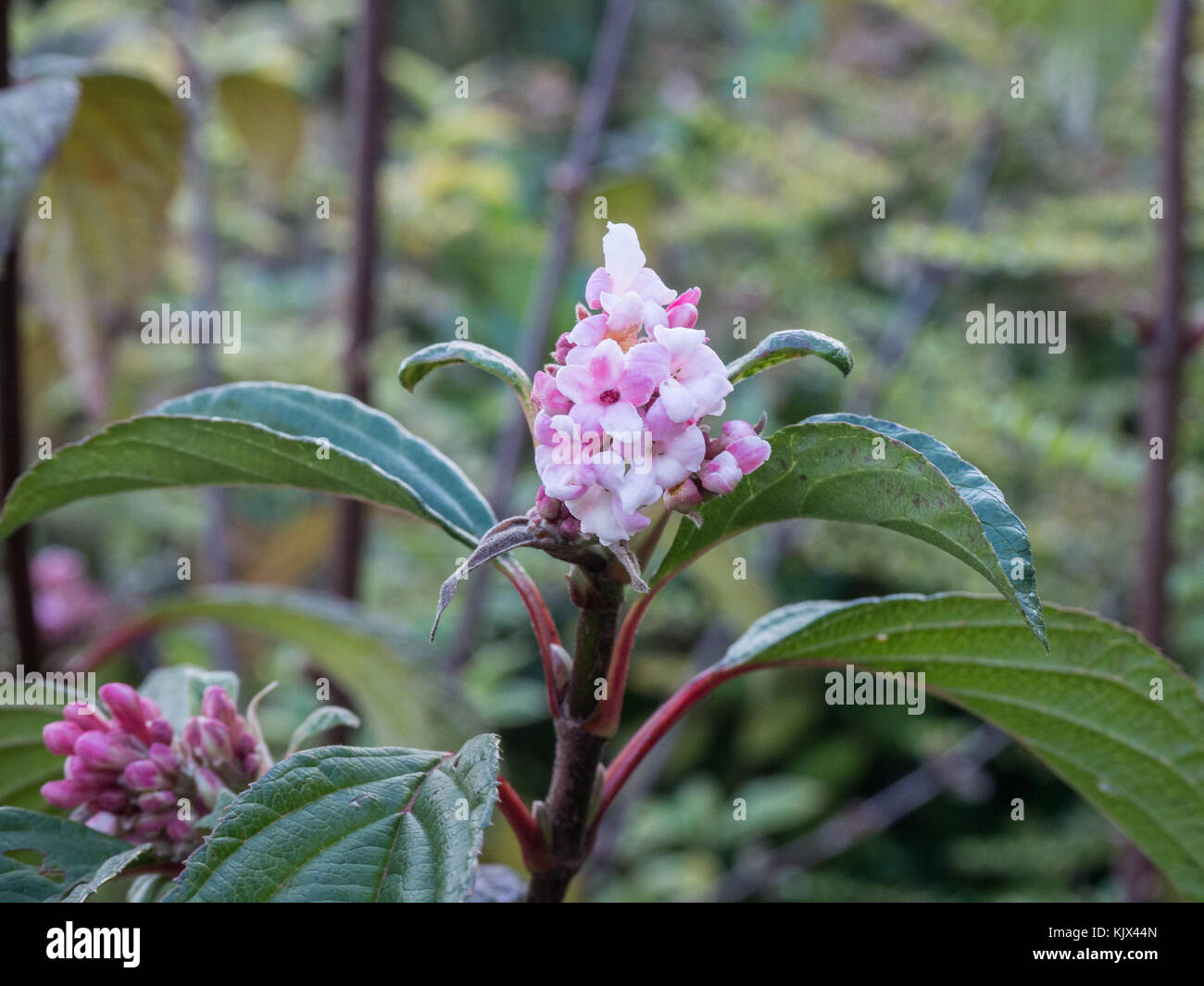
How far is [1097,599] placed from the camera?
985mm

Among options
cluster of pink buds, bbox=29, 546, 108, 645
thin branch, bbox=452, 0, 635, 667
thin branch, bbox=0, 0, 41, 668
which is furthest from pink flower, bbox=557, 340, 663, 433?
cluster of pink buds, bbox=29, 546, 108, 645

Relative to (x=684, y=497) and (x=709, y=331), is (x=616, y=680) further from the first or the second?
(x=709, y=331)

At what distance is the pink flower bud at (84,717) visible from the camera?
0.29 meters

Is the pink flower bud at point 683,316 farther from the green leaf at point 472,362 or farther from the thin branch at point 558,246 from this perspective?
the thin branch at point 558,246

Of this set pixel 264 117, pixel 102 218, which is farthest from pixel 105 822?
pixel 264 117

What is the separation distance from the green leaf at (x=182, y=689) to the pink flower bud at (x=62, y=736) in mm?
41

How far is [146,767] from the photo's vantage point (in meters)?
0.28

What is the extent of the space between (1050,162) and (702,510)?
123cm

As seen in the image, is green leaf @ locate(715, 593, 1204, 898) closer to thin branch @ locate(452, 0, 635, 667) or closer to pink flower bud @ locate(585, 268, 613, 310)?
pink flower bud @ locate(585, 268, 613, 310)

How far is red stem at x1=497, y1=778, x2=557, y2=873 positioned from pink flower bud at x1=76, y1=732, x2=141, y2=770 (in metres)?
0.11

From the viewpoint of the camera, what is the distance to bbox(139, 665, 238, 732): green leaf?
1.10 ft

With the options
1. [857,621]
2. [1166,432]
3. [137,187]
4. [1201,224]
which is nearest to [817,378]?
[1201,224]

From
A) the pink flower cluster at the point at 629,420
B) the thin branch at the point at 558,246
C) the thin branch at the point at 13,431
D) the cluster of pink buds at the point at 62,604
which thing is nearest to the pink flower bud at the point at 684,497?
the pink flower cluster at the point at 629,420
